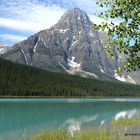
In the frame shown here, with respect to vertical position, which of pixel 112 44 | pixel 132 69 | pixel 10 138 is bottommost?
pixel 10 138

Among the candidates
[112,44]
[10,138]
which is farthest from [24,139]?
[112,44]

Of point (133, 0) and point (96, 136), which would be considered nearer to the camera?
point (133, 0)

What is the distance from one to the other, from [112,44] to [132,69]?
7.34ft

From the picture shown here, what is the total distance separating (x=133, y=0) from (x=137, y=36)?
238cm

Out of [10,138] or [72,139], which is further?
[10,138]

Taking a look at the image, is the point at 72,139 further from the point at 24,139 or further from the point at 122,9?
the point at 122,9

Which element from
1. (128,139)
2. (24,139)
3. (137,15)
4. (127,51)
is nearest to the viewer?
(137,15)

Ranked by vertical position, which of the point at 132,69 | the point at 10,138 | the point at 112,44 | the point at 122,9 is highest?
the point at 122,9

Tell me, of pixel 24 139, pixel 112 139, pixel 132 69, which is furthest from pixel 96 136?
pixel 132 69

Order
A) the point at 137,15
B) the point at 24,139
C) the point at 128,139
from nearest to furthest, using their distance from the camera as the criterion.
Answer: the point at 137,15 → the point at 128,139 → the point at 24,139

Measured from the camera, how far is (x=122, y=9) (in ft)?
81.9

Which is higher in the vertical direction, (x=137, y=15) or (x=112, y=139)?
(x=137, y=15)

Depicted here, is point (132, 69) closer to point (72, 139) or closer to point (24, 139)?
point (72, 139)

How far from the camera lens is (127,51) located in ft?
83.6
